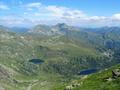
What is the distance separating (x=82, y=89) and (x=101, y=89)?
44.7 ft

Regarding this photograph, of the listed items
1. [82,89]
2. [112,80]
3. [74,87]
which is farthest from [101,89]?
[74,87]

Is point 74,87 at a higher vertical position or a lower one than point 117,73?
lower

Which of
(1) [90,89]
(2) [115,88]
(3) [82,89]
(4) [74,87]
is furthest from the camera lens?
(4) [74,87]

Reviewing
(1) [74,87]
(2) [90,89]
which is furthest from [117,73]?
(1) [74,87]

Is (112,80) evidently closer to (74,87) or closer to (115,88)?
(115,88)

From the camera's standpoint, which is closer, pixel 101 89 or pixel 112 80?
pixel 101 89

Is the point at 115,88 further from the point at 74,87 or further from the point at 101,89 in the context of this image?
the point at 74,87

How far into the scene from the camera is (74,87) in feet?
287

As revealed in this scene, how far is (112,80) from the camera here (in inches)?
2862

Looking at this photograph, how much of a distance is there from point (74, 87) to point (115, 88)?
26.5 metres

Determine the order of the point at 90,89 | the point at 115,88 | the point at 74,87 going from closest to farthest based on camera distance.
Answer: the point at 115,88 < the point at 90,89 < the point at 74,87

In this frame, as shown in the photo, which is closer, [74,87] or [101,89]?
[101,89]

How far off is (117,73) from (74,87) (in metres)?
17.3

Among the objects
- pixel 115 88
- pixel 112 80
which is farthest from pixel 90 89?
pixel 115 88
